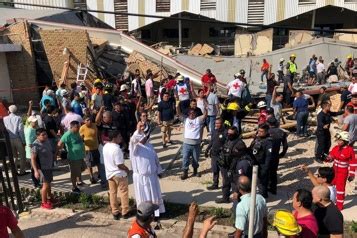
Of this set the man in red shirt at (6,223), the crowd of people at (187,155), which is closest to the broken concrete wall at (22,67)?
the crowd of people at (187,155)

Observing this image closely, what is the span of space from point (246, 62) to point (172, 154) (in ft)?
41.6

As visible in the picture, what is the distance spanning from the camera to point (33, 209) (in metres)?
8.45

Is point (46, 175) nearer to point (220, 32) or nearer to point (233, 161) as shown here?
point (233, 161)

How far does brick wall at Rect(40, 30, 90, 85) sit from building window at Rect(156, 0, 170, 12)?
1442 cm

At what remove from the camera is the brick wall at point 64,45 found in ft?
58.0

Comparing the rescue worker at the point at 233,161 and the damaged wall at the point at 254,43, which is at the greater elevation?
the damaged wall at the point at 254,43

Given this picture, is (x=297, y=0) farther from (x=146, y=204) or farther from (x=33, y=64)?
(x=146, y=204)

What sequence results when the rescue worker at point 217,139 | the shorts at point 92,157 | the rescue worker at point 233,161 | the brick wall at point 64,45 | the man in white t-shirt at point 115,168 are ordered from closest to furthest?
the rescue worker at point 233,161
the man in white t-shirt at point 115,168
the rescue worker at point 217,139
the shorts at point 92,157
the brick wall at point 64,45

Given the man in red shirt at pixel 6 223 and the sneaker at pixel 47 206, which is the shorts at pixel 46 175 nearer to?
the sneaker at pixel 47 206

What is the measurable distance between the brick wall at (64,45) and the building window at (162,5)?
47.3 feet

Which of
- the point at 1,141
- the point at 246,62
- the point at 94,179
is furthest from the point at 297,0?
the point at 1,141

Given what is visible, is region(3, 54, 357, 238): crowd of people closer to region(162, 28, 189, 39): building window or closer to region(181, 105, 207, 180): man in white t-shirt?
region(181, 105, 207, 180): man in white t-shirt

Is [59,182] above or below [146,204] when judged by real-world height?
below

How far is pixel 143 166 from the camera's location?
24.0 ft
